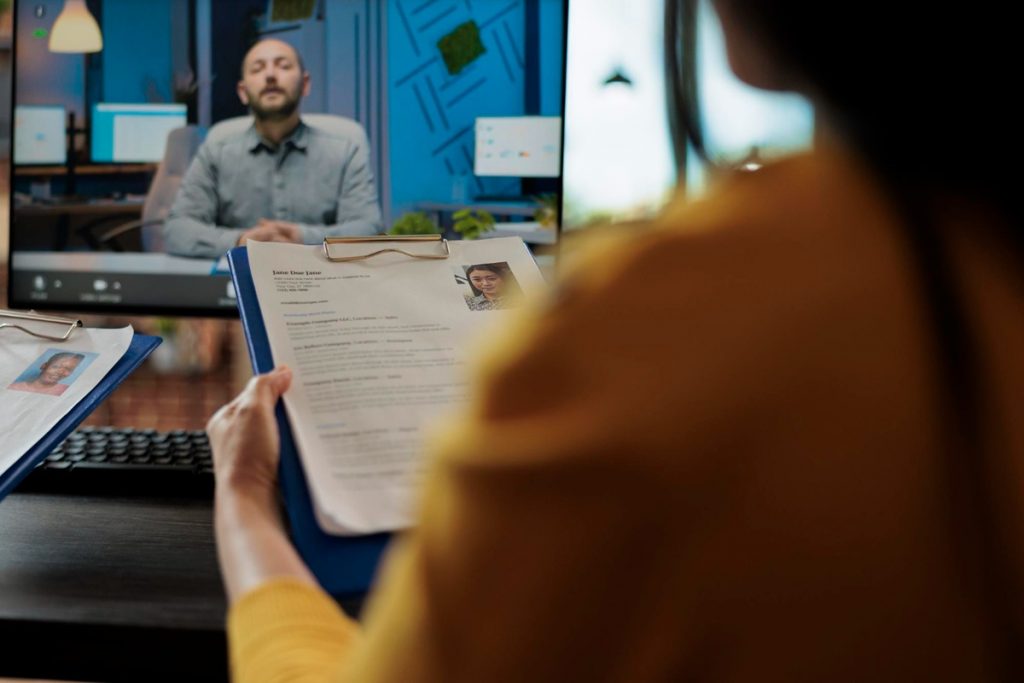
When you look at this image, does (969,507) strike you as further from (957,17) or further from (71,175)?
(71,175)

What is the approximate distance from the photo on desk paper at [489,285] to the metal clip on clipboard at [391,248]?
0.10ft

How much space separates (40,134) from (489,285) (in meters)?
0.70

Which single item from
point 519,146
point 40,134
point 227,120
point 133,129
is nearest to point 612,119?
point 519,146

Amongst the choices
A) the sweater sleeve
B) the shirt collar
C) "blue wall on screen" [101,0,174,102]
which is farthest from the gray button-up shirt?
the sweater sleeve

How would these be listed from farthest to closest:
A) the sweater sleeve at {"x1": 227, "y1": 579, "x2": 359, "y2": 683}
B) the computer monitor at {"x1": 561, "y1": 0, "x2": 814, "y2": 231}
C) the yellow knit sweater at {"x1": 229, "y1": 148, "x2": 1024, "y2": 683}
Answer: the computer monitor at {"x1": 561, "y1": 0, "x2": 814, "y2": 231} → the sweater sleeve at {"x1": 227, "y1": 579, "x2": 359, "y2": 683} → the yellow knit sweater at {"x1": 229, "y1": 148, "x2": 1024, "y2": 683}

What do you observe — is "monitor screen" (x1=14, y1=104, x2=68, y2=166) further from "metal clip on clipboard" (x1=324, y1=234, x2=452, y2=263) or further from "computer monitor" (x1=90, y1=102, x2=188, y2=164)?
"metal clip on clipboard" (x1=324, y1=234, x2=452, y2=263)

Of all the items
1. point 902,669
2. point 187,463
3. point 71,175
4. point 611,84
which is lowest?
point 187,463

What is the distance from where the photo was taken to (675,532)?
0.32 metres

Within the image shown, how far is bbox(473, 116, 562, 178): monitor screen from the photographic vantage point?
1.21 meters

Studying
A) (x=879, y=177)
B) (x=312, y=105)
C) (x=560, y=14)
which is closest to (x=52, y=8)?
(x=312, y=105)

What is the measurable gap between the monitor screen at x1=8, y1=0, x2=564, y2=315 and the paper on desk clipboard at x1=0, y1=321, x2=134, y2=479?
30 centimetres

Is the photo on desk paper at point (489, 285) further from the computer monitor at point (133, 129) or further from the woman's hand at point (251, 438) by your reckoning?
the computer monitor at point (133, 129)

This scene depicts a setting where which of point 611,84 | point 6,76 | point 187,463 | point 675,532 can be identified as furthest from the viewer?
point 6,76

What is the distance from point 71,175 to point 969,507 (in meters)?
1.19
